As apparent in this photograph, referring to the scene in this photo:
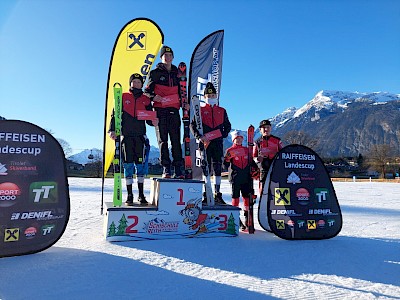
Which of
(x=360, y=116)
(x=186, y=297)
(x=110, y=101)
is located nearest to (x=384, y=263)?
(x=186, y=297)

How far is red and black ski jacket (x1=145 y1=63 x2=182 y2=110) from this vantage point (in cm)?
496

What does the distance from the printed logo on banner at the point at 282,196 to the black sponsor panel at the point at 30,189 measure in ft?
9.58

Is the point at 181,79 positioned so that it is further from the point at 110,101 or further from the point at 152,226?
the point at 152,226

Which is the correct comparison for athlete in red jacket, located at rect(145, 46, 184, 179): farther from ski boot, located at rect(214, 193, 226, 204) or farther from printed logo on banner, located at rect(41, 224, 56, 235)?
printed logo on banner, located at rect(41, 224, 56, 235)

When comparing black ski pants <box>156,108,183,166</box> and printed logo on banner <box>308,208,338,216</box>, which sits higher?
black ski pants <box>156,108,183,166</box>

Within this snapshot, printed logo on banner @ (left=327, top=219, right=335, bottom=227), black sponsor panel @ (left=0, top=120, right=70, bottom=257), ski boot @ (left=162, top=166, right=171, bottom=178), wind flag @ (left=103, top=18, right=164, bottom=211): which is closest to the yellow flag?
wind flag @ (left=103, top=18, right=164, bottom=211)

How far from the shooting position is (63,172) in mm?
3777

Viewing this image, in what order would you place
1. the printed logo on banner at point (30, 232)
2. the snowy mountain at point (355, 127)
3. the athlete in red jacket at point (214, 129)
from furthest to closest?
the snowy mountain at point (355, 127), the athlete in red jacket at point (214, 129), the printed logo on banner at point (30, 232)

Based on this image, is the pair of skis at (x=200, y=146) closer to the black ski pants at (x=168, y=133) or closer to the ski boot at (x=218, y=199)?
the black ski pants at (x=168, y=133)

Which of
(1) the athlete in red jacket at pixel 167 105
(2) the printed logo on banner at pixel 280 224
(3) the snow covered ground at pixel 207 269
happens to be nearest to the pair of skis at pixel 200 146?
(1) the athlete in red jacket at pixel 167 105

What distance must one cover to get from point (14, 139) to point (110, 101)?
112 inches

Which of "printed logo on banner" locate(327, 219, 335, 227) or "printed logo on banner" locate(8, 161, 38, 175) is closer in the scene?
"printed logo on banner" locate(8, 161, 38, 175)

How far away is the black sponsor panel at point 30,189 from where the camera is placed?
3.36m

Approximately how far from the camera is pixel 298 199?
4.60 m
